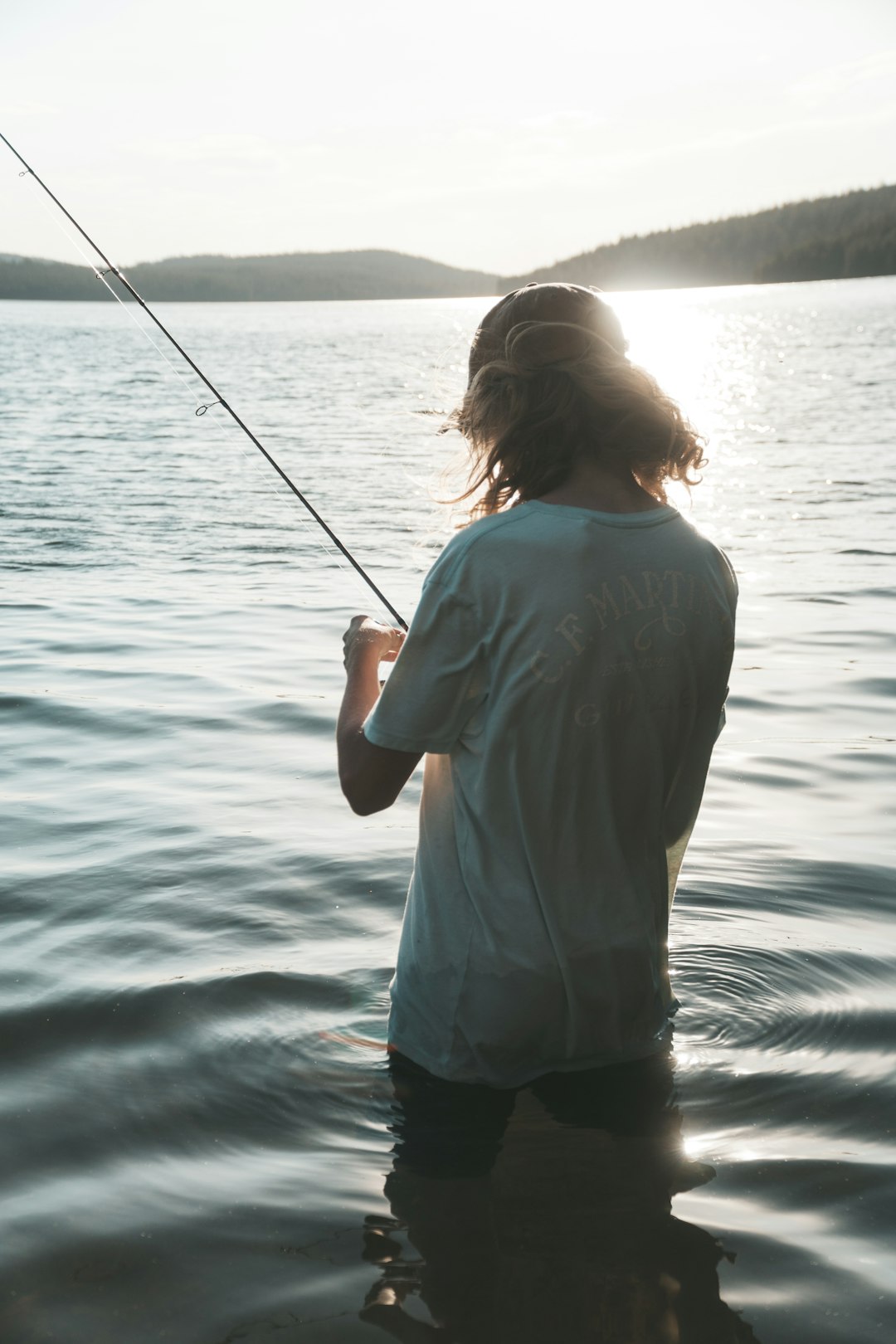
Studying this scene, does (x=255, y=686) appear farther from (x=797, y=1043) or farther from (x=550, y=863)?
(x=550, y=863)

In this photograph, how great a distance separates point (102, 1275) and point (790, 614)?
7.76 m

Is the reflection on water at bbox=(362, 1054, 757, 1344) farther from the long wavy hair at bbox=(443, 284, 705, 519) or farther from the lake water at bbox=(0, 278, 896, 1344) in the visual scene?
the long wavy hair at bbox=(443, 284, 705, 519)

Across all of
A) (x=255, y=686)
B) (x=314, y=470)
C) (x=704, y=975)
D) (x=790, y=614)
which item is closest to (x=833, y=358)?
(x=314, y=470)

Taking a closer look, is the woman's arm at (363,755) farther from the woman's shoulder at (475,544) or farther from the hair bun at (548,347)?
the hair bun at (548,347)

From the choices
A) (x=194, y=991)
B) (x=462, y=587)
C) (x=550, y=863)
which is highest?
(x=462, y=587)

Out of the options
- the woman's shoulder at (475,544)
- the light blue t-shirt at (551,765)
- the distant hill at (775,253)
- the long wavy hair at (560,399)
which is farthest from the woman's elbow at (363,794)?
the distant hill at (775,253)

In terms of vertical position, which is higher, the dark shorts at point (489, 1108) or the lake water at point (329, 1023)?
the dark shorts at point (489, 1108)

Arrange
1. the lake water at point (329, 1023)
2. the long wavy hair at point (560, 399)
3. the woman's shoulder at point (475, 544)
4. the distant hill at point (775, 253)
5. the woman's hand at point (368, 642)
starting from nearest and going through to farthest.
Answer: the woman's shoulder at point (475, 544), the long wavy hair at point (560, 399), the lake water at point (329, 1023), the woman's hand at point (368, 642), the distant hill at point (775, 253)

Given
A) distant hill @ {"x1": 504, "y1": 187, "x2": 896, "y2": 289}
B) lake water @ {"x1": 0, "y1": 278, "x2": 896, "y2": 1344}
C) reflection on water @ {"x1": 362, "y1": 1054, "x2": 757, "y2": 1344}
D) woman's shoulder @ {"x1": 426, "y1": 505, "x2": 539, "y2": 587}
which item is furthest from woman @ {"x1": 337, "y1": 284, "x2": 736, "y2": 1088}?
distant hill @ {"x1": 504, "y1": 187, "x2": 896, "y2": 289}

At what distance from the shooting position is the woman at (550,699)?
2385mm

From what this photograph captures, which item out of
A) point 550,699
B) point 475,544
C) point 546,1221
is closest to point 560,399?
point 475,544

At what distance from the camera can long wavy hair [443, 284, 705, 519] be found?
2463mm

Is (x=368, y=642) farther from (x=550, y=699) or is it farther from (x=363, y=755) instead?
(x=550, y=699)

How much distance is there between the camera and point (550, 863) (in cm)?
252
